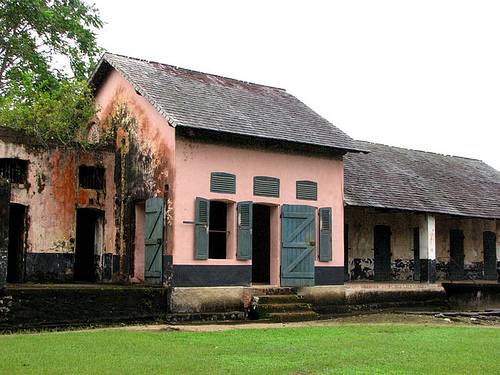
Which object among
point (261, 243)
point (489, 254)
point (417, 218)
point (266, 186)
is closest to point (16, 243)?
point (266, 186)

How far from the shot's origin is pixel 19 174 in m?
16.8

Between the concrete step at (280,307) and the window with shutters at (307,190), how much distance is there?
10.00ft

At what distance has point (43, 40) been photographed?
27.7 meters

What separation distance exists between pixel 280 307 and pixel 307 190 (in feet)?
11.9

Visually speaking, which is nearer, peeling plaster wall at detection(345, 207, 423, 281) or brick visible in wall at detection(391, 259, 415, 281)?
peeling plaster wall at detection(345, 207, 423, 281)

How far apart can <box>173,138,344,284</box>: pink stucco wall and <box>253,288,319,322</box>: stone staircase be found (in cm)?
79

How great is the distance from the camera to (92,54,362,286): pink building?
53.9ft

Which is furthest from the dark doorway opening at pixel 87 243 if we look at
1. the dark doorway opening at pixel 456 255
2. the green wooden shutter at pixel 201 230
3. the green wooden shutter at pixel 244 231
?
the dark doorway opening at pixel 456 255

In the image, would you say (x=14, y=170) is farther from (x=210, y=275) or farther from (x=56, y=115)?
(x=210, y=275)

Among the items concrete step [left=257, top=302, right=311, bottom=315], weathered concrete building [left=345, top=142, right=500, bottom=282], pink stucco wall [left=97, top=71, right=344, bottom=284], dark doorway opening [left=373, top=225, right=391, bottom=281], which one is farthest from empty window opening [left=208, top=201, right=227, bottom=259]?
dark doorway opening [left=373, top=225, right=391, bottom=281]

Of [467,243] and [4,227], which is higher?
[4,227]

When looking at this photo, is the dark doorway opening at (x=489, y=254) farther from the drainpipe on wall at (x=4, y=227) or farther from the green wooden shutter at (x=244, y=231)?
the drainpipe on wall at (x=4, y=227)

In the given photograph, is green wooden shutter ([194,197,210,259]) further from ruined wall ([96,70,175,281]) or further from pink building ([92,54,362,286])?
ruined wall ([96,70,175,281])

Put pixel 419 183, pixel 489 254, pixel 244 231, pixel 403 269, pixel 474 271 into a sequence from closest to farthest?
1. pixel 244 231
2. pixel 419 183
3. pixel 403 269
4. pixel 474 271
5. pixel 489 254
